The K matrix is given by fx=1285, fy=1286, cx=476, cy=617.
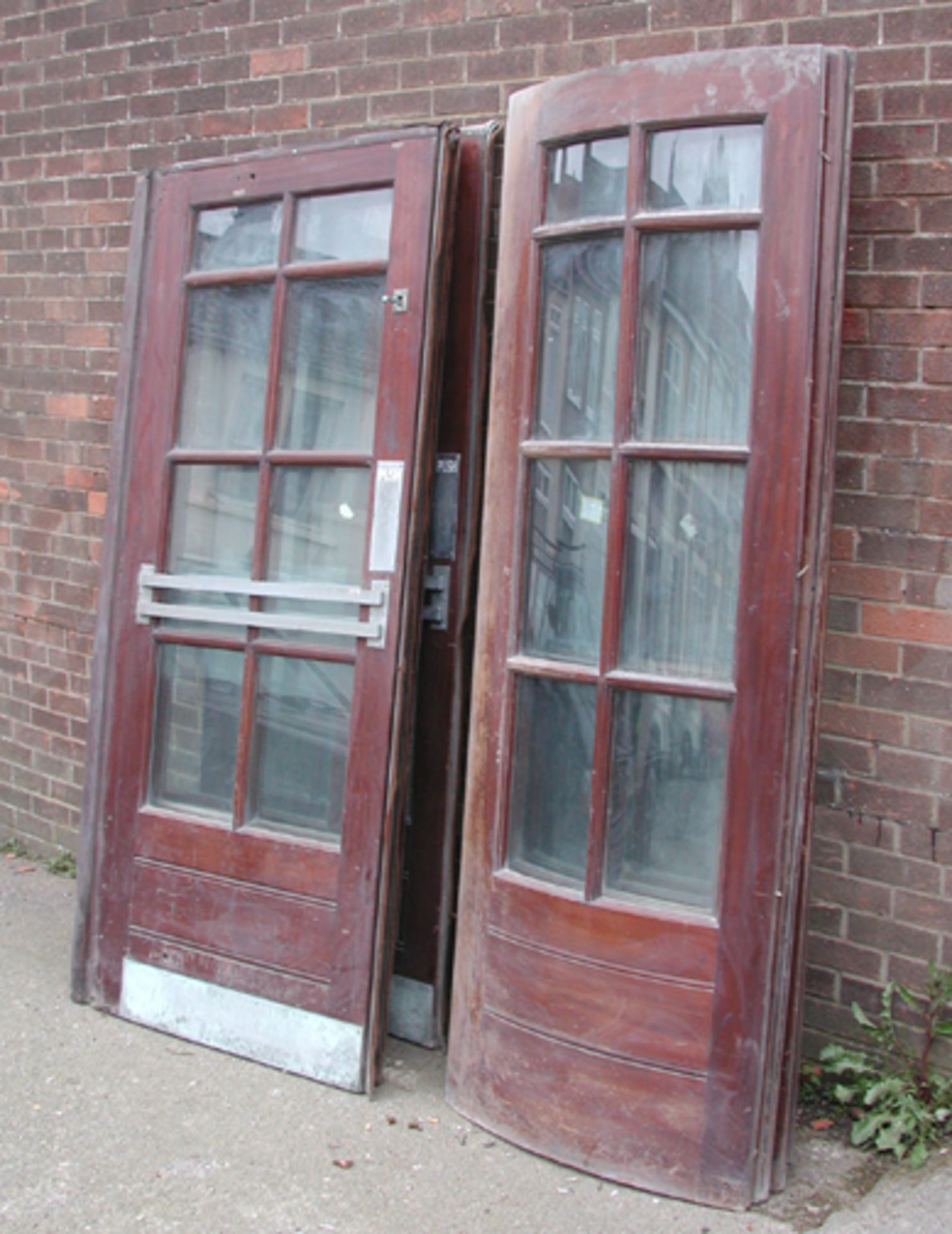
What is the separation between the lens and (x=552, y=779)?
10.00 ft

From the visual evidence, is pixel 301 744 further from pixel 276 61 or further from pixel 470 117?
pixel 276 61

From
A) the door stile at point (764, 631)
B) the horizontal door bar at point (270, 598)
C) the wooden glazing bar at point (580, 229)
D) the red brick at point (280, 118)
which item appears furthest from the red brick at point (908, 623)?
the red brick at point (280, 118)

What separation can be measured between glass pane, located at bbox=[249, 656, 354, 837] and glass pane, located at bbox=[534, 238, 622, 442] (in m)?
0.87

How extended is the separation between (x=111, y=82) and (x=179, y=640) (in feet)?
7.20

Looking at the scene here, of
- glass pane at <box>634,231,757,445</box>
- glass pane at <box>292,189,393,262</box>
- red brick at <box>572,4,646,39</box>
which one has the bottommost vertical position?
glass pane at <box>634,231,757,445</box>

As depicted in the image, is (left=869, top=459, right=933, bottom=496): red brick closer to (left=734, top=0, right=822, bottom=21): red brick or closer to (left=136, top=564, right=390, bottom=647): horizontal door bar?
(left=734, top=0, right=822, bottom=21): red brick

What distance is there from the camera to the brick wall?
3.07 m

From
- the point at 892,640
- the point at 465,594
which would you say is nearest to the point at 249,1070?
the point at 465,594

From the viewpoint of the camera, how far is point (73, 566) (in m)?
4.69

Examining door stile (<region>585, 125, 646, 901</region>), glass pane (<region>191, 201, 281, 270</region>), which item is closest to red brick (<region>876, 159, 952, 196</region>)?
door stile (<region>585, 125, 646, 901</region>)

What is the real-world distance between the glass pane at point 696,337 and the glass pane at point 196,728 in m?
1.37

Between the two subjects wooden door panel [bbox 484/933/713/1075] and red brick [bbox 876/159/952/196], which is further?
red brick [bbox 876/159/952/196]

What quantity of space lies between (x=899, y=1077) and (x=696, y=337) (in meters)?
1.83

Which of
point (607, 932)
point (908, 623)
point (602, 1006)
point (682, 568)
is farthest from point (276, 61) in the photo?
point (602, 1006)
